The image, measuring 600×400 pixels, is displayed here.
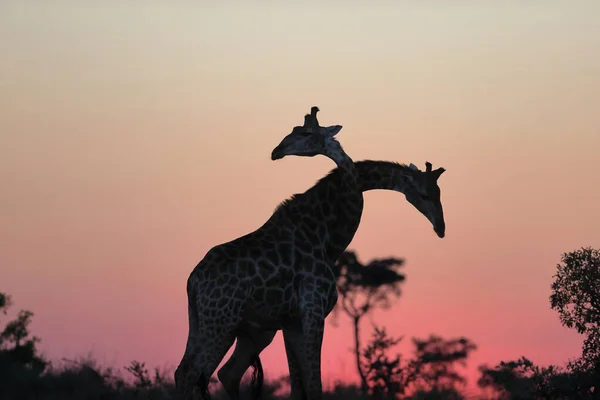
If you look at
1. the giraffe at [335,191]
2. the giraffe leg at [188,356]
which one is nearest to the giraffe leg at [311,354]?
the giraffe at [335,191]

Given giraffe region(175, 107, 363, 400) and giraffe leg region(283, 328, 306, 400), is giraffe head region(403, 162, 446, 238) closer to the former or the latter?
giraffe region(175, 107, 363, 400)

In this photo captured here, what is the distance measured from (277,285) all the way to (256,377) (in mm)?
2165

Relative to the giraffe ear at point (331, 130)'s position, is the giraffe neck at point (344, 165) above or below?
below

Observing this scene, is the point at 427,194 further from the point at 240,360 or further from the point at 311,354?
the point at 240,360

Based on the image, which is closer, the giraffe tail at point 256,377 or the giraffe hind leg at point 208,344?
the giraffe hind leg at point 208,344

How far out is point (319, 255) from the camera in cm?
2069

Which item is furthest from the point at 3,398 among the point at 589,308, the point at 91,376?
the point at 589,308

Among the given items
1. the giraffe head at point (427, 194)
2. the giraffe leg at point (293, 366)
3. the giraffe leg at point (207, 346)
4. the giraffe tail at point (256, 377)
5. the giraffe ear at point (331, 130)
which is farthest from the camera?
the giraffe head at point (427, 194)

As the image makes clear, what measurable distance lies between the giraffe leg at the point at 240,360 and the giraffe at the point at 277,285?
381 mm

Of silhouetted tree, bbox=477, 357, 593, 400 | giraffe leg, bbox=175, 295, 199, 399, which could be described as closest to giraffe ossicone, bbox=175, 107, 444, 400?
giraffe leg, bbox=175, 295, 199, 399

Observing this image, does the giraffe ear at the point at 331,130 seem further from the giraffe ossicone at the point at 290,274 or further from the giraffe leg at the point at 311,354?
the giraffe leg at the point at 311,354

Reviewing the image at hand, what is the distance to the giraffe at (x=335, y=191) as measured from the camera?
2088cm

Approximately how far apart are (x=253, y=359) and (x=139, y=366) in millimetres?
6038

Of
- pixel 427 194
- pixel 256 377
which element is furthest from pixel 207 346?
pixel 427 194
